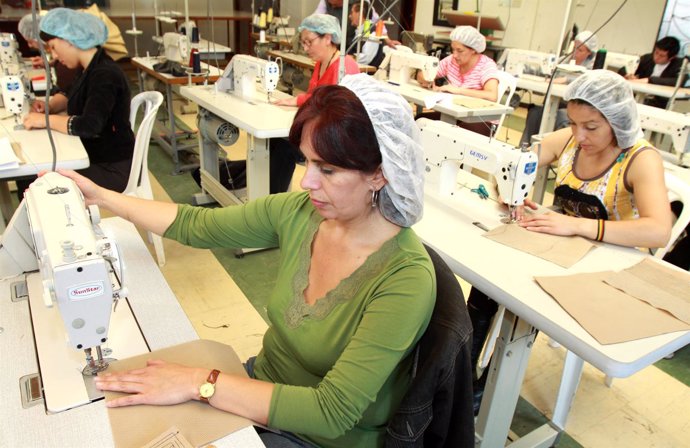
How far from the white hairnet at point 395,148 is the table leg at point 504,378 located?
0.56m

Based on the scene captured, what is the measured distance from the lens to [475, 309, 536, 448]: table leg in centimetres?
146

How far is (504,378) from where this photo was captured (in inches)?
59.4

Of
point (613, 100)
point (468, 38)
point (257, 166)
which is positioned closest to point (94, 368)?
point (613, 100)

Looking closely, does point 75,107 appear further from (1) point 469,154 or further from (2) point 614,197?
(2) point 614,197

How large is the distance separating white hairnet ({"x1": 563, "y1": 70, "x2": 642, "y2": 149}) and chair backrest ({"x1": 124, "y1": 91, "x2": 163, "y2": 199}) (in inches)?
74.8

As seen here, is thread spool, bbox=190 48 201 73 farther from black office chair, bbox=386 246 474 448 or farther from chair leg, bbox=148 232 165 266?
black office chair, bbox=386 246 474 448

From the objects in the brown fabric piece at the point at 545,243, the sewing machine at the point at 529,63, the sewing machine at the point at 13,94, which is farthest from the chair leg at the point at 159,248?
the sewing machine at the point at 529,63

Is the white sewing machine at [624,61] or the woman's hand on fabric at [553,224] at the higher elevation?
the white sewing machine at [624,61]

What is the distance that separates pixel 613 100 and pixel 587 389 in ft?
4.05

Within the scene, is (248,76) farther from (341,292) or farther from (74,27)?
(341,292)

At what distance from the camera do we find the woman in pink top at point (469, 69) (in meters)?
4.15

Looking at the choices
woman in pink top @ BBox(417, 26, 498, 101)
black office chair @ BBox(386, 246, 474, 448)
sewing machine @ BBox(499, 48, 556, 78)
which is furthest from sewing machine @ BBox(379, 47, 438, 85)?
black office chair @ BBox(386, 246, 474, 448)

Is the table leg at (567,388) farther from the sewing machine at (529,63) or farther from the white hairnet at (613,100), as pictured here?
the sewing machine at (529,63)

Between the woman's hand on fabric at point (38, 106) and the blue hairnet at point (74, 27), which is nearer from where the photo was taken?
the blue hairnet at point (74, 27)
